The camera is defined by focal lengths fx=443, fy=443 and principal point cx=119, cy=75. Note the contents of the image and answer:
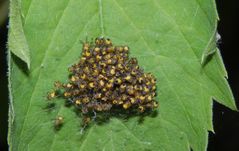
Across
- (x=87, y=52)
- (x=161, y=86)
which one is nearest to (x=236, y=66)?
(x=161, y=86)

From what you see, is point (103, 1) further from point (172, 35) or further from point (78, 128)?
point (78, 128)

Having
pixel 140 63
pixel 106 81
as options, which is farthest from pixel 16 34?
pixel 140 63

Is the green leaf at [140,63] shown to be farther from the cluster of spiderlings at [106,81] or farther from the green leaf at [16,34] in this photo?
the green leaf at [16,34]

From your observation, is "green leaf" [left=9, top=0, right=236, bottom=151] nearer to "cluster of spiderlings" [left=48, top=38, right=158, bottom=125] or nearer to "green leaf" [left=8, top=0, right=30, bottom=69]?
"cluster of spiderlings" [left=48, top=38, right=158, bottom=125]

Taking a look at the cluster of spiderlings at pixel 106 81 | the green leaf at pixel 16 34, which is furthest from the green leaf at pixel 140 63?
the green leaf at pixel 16 34

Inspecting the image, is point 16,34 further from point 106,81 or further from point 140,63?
point 140,63

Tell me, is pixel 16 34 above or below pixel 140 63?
above
